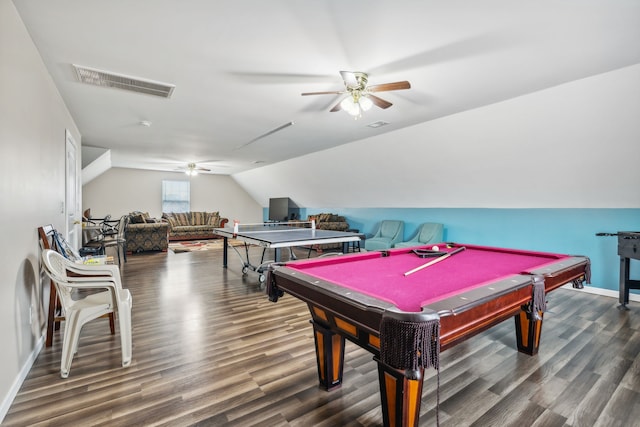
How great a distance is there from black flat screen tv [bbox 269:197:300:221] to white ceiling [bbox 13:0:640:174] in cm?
531

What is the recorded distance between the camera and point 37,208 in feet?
8.07

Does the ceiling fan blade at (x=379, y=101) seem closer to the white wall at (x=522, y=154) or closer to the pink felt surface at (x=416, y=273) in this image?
the pink felt surface at (x=416, y=273)

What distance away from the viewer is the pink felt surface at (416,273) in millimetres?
1510

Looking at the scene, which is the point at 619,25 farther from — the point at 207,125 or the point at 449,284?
→ the point at 207,125

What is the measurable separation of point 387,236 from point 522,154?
3286 mm

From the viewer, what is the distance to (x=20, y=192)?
2043 mm

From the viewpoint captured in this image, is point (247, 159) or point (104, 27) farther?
point (247, 159)

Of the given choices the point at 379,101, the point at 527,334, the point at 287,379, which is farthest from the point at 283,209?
the point at 527,334

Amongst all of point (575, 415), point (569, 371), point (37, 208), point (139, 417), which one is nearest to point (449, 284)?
point (575, 415)

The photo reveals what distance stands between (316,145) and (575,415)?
5.32 m

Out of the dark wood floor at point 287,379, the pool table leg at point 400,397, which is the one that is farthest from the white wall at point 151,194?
the pool table leg at point 400,397

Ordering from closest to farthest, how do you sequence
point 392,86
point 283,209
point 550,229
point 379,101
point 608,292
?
point 392,86 → point 379,101 → point 608,292 → point 550,229 → point 283,209

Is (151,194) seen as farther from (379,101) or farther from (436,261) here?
(436,261)

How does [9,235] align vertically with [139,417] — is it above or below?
above
